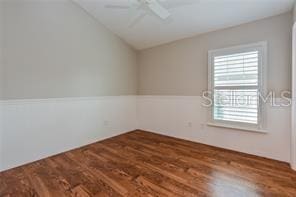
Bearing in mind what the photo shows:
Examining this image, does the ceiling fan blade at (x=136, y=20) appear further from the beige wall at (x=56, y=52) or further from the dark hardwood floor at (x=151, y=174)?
the dark hardwood floor at (x=151, y=174)

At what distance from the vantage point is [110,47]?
13.6ft

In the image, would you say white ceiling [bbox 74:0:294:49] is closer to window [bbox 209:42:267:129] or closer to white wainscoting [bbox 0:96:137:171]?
window [bbox 209:42:267:129]

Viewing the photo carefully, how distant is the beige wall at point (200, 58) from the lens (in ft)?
8.76

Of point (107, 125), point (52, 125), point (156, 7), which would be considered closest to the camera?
point (156, 7)

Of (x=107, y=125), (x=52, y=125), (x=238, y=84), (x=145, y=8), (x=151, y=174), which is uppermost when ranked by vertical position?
(x=145, y=8)

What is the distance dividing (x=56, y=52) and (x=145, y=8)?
1.74 metres

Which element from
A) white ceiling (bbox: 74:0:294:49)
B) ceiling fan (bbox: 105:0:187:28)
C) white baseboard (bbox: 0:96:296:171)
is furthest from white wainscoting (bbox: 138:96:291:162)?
ceiling fan (bbox: 105:0:187:28)

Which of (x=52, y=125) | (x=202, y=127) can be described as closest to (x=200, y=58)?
(x=202, y=127)

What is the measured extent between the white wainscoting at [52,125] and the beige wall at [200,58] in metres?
1.13

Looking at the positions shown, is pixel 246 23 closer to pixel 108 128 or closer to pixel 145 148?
pixel 145 148

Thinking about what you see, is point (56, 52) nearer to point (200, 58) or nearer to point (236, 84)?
point (200, 58)

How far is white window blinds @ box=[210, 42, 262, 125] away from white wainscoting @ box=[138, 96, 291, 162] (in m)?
0.23

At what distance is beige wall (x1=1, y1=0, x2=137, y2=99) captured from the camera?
8.57 ft

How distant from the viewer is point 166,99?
4.35 m
